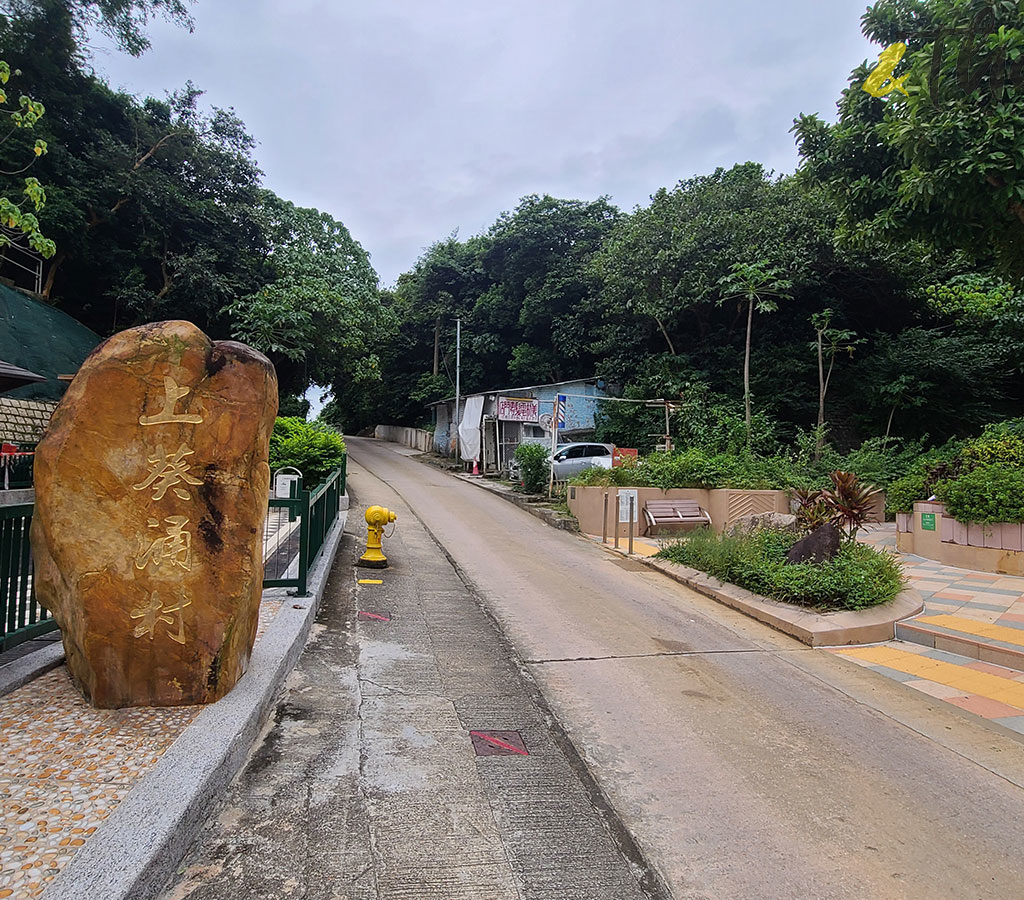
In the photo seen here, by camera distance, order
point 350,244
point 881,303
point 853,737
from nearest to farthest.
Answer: point 853,737 < point 881,303 < point 350,244

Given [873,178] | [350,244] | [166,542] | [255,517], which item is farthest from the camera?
[350,244]

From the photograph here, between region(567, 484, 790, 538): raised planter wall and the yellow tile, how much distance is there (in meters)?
5.97

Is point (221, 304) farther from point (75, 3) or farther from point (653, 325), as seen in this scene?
point (653, 325)

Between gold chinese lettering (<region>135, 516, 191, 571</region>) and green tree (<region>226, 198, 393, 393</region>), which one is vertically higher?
green tree (<region>226, 198, 393, 393</region>)

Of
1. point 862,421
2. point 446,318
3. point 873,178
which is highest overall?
point 446,318

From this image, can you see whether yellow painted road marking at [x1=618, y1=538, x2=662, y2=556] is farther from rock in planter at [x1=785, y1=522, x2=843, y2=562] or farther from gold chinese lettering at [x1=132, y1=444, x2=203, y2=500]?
gold chinese lettering at [x1=132, y1=444, x2=203, y2=500]

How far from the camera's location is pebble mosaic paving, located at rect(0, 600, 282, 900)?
2428 mm

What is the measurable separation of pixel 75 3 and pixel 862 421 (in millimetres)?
25110

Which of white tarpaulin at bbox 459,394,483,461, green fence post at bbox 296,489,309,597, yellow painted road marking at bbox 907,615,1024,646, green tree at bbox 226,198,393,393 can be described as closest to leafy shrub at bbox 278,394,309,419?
green tree at bbox 226,198,393,393

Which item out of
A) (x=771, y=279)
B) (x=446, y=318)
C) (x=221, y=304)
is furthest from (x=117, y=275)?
(x=771, y=279)

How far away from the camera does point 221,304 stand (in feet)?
63.8

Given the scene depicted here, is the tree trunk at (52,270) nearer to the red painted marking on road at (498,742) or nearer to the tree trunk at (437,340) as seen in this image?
the tree trunk at (437,340)

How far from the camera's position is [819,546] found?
805 cm

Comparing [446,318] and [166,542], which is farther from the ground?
[446,318]
